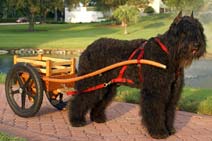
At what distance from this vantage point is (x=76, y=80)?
695 cm

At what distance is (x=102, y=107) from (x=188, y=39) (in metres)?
2.05

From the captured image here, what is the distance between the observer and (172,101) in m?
6.38

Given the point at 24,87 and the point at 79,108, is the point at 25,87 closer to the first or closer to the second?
the point at 24,87

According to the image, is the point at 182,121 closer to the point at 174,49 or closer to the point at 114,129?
the point at 114,129

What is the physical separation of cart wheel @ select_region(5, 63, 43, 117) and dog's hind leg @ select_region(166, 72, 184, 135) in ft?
6.79

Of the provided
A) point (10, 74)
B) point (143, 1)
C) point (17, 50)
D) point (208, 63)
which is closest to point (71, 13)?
point (143, 1)

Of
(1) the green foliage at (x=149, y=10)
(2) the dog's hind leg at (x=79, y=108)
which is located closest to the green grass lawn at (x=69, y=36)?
(1) the green foliage at (x=149, y=10)

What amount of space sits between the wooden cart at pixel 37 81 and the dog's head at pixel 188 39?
1.84m

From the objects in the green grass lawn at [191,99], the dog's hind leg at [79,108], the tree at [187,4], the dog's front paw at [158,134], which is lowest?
the green grass lawn at [191,99]

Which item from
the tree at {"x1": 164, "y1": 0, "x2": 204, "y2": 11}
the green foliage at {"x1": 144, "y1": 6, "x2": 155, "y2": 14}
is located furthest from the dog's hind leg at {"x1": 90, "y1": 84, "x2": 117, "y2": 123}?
the green foliage at {"x1": 144, "y1": 6, "x2": 155, "y2": 14}

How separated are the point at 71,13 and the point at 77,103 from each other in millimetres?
66159

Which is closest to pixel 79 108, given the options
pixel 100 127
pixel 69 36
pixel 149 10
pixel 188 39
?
pixel 100 127

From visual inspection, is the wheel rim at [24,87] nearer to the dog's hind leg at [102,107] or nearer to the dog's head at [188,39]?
the dog's hind leg at [102,107]

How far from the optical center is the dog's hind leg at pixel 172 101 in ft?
20.6
